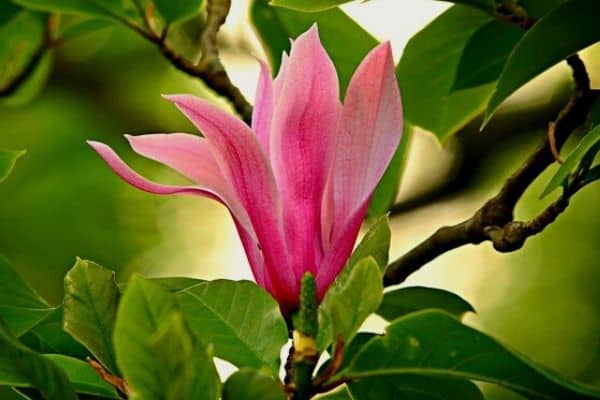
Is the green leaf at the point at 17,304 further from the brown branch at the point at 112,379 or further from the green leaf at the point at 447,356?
the green leaf at the point at 447,356

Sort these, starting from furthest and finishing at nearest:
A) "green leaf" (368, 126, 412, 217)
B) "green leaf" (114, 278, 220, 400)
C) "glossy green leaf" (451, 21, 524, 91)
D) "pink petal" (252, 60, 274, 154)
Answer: "green leaf" (368, 126, 412, 217)
"glossy green leaf" (451, 21, 524, 91)
"pink petal" (252, 60, 274, 154)
"green leaf" (114, 278, 220, 400)

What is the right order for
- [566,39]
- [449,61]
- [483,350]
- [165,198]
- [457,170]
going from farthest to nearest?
[165,198] < [457,170] < [449,61] < [566,39] < [483,350]

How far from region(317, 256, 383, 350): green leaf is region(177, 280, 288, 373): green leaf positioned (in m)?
0.09

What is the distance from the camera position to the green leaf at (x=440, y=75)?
118cm

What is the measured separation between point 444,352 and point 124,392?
0.19 m

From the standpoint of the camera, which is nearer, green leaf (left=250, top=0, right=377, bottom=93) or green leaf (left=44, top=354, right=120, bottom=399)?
green leaf (left=44, top=354, right=120, bottom=399)

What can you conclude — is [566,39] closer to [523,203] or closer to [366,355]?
[366,355]

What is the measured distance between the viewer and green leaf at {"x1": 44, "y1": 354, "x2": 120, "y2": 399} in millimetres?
750

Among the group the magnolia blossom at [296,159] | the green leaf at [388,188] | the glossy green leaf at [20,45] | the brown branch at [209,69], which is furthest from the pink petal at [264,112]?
the glossy green leaf at [20,45]

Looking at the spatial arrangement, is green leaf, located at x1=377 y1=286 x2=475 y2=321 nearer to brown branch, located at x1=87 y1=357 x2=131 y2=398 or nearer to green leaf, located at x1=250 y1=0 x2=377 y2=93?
brown branch, located at x1=87 y1=357 x2=131 y2=398

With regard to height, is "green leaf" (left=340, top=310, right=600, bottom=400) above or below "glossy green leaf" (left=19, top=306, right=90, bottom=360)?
above

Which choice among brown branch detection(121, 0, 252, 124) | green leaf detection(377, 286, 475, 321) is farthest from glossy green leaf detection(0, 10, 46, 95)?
green leaf detection(377, 286, 475, 321)

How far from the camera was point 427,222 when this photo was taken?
246 cm

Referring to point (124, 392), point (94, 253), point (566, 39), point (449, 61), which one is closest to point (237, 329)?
point (124, 392)
